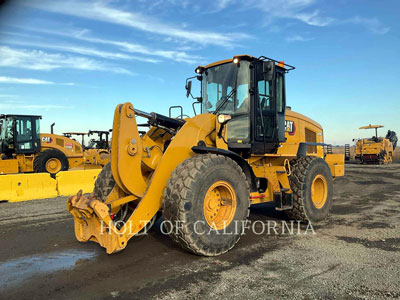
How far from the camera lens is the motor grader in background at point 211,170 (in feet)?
13.4

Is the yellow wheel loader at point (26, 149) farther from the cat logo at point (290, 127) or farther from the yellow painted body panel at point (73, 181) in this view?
the cat logo at point (290, 127)

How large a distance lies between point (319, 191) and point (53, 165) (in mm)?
12517

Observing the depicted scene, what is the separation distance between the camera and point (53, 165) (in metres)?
15.2

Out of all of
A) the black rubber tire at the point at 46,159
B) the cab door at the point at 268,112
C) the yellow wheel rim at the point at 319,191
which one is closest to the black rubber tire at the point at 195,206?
the cab door at the point at 268,112

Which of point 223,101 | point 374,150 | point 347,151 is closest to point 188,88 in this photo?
point 223,101

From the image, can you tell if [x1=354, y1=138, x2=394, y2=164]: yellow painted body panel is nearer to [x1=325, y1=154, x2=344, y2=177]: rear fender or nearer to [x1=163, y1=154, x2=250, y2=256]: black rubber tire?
[x1=325, y1=154, x2=344, y2=177]: rear fender

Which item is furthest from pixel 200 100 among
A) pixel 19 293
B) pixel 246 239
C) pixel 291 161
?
pixel 19 293

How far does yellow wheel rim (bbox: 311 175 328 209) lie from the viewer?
673 centimetres

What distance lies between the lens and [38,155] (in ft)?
48.6

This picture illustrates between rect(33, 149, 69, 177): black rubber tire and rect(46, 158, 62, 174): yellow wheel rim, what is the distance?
0.51ft

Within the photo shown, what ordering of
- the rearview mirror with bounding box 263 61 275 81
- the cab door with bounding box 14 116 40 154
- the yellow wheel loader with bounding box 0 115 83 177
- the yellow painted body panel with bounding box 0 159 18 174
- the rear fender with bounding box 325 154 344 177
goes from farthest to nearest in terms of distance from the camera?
the cab door with bounding box 14 116 40 154 → the yellow wheel loader with bounding box 0 115 83 177 → the yellow painted body panel with bounding box 0 159 18 174 → the rear fender with bounding box 325 154 344 177 → the rearview mirror with bounding box 263 61 275 81

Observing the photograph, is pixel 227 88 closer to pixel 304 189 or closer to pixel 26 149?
pixel 304 189

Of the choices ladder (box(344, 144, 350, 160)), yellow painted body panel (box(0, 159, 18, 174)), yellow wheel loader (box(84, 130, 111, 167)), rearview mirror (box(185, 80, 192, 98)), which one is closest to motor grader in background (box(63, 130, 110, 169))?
yellow wheel loader (box(84, 130, 111, 167))

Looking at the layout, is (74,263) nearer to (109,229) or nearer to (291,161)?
(109,229)
